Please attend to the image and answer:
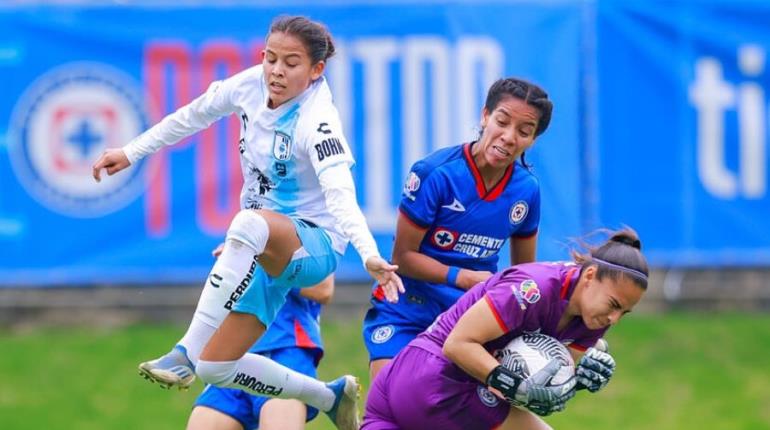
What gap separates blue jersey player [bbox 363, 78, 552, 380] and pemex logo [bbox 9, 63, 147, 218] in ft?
14.1

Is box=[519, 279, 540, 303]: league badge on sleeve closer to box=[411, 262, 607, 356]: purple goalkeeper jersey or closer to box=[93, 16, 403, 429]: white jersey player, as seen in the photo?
box=[411, 262, 607, 356]: purple goalkeeper jersey

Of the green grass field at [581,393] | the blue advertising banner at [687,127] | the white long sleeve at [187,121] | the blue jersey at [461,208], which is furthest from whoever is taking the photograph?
the blue advertising banner at [687,127]

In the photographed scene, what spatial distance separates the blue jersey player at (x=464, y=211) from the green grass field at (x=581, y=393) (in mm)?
3195

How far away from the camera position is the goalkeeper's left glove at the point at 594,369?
19.8ft

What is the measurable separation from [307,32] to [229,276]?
102cm

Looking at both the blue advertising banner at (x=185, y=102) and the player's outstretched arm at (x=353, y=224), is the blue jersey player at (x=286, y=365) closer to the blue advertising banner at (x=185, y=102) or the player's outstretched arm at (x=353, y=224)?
the player's outstretched arm at (x=353, y=224)

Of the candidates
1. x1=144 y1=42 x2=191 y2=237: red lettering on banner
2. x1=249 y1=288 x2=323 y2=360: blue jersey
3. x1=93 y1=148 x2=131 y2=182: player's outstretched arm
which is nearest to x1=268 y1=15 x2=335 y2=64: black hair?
x1=93 y1=148 x2=131 y2=182: player's outstretched arm

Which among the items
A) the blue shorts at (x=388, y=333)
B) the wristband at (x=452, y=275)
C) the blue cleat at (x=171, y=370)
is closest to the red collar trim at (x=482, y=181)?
the wristband at (x=452, y=275)

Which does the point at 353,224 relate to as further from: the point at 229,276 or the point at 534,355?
the point at 534,355

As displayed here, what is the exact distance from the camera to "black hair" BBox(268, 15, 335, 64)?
668 cm

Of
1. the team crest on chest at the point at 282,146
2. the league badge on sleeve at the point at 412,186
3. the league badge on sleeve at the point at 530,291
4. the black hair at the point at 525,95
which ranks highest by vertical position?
the black hair at the point at 525,95

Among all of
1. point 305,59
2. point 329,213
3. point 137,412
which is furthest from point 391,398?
point 137,412

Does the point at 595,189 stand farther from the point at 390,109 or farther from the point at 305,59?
the point at 305,59

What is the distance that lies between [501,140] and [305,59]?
33.4 inches
